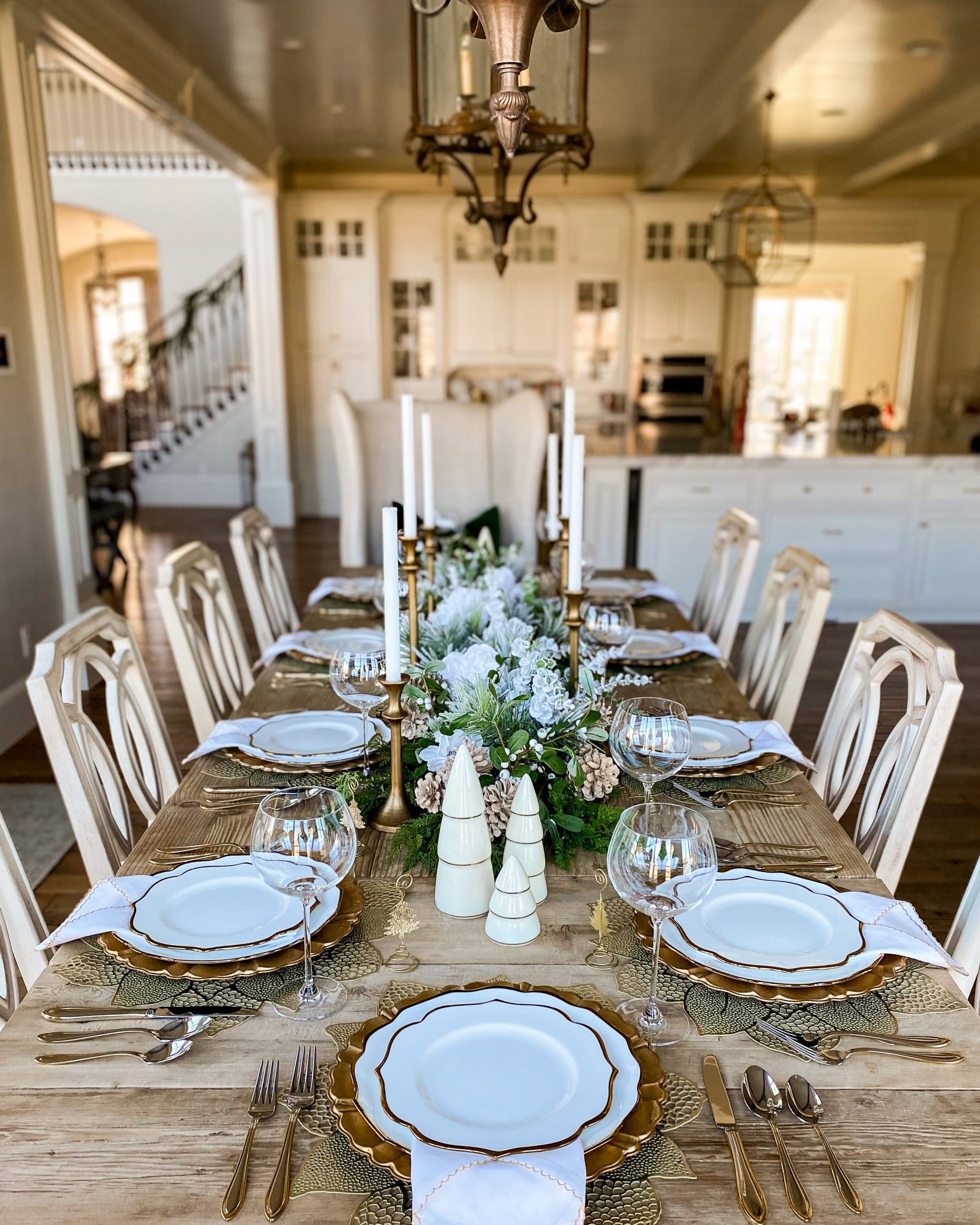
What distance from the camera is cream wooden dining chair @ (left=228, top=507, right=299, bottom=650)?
2656mm

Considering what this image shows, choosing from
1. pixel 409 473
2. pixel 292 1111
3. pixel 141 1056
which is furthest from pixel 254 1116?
pixel 409 473

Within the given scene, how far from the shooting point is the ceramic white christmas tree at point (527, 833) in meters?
1.15

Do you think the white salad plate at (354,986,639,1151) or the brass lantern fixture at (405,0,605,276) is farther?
the brass lantern fixture at (405,0,605,276)

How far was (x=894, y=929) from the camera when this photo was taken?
3.64 feet

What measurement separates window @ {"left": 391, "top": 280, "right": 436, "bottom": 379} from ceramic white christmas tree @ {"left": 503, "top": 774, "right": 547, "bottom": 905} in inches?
317

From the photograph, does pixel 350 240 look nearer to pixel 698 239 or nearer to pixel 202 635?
pixel 698 239

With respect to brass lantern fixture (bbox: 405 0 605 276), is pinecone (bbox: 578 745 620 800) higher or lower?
lower

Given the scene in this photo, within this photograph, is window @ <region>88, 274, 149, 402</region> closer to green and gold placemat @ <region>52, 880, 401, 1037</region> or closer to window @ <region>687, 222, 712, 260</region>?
window @ <region>687, 222, 712, 260</region>

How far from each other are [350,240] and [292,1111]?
8.48m

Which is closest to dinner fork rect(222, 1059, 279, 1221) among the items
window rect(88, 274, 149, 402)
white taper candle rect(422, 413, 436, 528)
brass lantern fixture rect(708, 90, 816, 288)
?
white taper candle rect(422, 413, 436, 528)

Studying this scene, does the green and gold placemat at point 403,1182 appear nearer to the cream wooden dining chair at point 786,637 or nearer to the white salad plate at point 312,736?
the white salad plate at point 312,736

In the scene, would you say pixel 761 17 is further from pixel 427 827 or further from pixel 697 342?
pixel 427 827

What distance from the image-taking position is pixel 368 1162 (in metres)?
0.79

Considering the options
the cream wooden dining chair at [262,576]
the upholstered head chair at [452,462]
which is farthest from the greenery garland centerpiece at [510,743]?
the upholstered head chair at [452,462]
